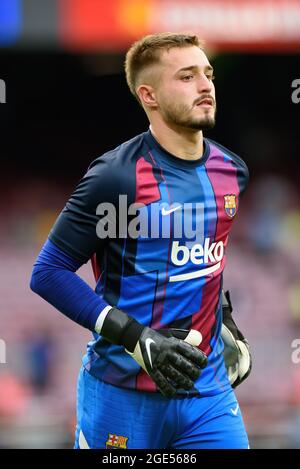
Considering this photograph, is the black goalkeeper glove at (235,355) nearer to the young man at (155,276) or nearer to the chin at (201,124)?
the young man at (155,276)

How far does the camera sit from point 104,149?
42.3ft

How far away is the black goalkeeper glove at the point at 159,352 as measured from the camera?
3326mm

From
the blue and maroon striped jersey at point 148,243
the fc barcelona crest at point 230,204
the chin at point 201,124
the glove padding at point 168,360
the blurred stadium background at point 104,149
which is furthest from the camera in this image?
the blurred stadium background at point 104,149

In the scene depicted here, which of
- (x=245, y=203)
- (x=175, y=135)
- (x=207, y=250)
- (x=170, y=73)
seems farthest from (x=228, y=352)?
(x=245, y=203)

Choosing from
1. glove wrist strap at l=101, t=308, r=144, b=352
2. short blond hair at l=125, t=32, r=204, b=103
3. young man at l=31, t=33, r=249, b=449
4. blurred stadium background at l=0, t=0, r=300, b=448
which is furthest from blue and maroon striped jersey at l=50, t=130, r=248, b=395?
blurred stadium background at l=0, t=0, r=300, b=448

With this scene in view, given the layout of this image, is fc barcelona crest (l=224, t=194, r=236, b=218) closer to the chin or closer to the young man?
the young man

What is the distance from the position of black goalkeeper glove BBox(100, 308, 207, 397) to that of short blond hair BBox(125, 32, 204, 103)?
1.01 m

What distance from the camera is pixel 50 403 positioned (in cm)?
970

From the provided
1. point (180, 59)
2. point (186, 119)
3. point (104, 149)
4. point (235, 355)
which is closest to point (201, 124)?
point (186, 119)

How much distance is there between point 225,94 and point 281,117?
1.06 m

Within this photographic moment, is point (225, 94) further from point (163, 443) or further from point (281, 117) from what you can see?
point (163, 443)

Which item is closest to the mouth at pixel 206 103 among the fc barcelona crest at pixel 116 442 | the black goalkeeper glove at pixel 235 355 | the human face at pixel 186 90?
the human face at pixel 186 90

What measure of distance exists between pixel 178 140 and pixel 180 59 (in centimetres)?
31

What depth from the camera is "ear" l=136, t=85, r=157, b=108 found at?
369 centimetres
